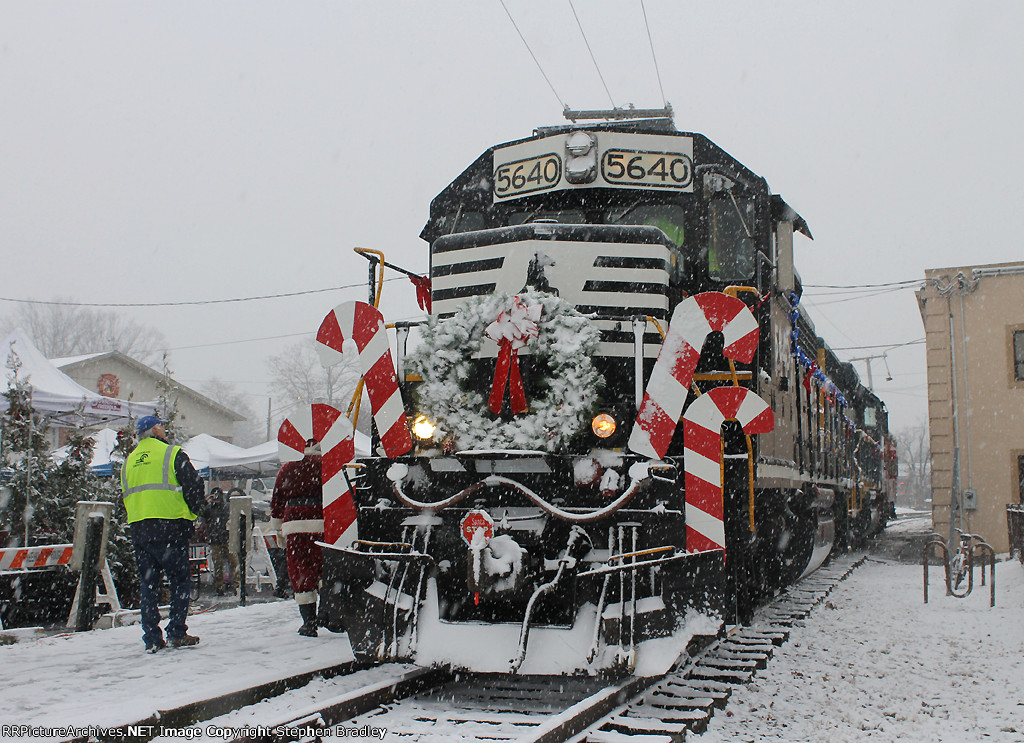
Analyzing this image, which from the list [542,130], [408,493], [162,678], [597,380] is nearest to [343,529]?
[408,493]

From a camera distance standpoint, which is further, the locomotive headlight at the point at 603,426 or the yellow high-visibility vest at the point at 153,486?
the yellow high-visibility vest at the point at 153,486

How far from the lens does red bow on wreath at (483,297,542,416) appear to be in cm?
542

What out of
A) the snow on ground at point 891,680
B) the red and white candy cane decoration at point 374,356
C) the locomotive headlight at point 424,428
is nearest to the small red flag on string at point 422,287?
the red and white candy cane decoration at point 374,356

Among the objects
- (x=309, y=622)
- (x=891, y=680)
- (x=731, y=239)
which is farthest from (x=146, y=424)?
(x=891, y=680)

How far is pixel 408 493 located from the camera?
550 cm

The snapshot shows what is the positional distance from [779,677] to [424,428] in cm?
270

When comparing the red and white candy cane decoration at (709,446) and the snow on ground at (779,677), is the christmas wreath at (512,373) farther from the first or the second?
the snow on ground at (779,677)

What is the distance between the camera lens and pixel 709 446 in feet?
17.4

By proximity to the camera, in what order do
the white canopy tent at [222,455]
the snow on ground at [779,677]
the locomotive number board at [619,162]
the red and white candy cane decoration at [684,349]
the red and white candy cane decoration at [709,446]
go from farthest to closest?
the white canopy tent at [222,455]
the locomotive number board at [619,162]
the red and white candy cane decoration at [684,349]
the red and white candy cane decoration at [709,446]
the snow on ground at [779,677]

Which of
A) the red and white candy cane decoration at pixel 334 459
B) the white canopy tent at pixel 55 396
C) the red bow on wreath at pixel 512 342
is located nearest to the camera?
the red bow on wreath at pixel 512 342

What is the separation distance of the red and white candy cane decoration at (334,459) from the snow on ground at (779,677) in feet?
2.64

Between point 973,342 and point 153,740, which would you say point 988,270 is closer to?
point 973,342

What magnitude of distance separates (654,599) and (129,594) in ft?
23.7

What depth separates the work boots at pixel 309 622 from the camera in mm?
6770
